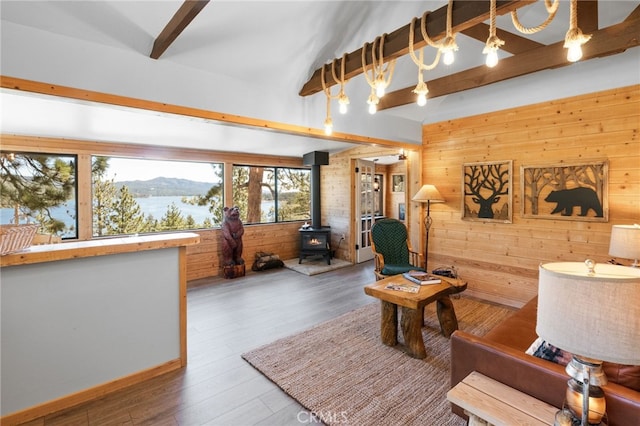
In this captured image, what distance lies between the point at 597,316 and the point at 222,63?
116 inches

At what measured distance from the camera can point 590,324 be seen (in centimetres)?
97

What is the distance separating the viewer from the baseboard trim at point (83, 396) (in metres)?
1.95

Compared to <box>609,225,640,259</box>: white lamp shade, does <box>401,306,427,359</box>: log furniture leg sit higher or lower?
lower

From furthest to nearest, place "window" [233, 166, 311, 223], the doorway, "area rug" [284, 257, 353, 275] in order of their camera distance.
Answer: the doorway
"window" [233, 166, 311, 223]
"area rug" [284, 257, 353, 275]

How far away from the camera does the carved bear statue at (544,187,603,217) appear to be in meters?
3.27

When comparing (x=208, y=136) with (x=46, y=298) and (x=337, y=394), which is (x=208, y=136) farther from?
(x=337, y=394)

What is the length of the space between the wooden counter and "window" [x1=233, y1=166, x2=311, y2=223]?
3.58m

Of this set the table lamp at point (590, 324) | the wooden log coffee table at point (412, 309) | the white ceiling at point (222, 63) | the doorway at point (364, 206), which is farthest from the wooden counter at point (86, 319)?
the doorway at point (364, 206)

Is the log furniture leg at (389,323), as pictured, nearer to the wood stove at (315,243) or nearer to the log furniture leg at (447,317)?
the log furniture leg at (447,317)

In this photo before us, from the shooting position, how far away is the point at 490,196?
4062 millimetres

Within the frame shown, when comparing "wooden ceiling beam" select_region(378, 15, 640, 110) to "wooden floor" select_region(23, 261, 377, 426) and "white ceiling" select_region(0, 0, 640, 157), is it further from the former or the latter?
"wooden floor" select_region(23, 261, 377, 426)

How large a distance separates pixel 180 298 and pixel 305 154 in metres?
4.47

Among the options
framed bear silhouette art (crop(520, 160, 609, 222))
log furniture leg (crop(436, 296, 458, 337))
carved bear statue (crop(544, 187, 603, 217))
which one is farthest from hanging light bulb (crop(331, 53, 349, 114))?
carved bear statue (crop(544, 187, 603, 217))

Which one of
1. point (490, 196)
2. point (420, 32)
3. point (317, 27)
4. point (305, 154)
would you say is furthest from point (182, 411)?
point (305, 154)
